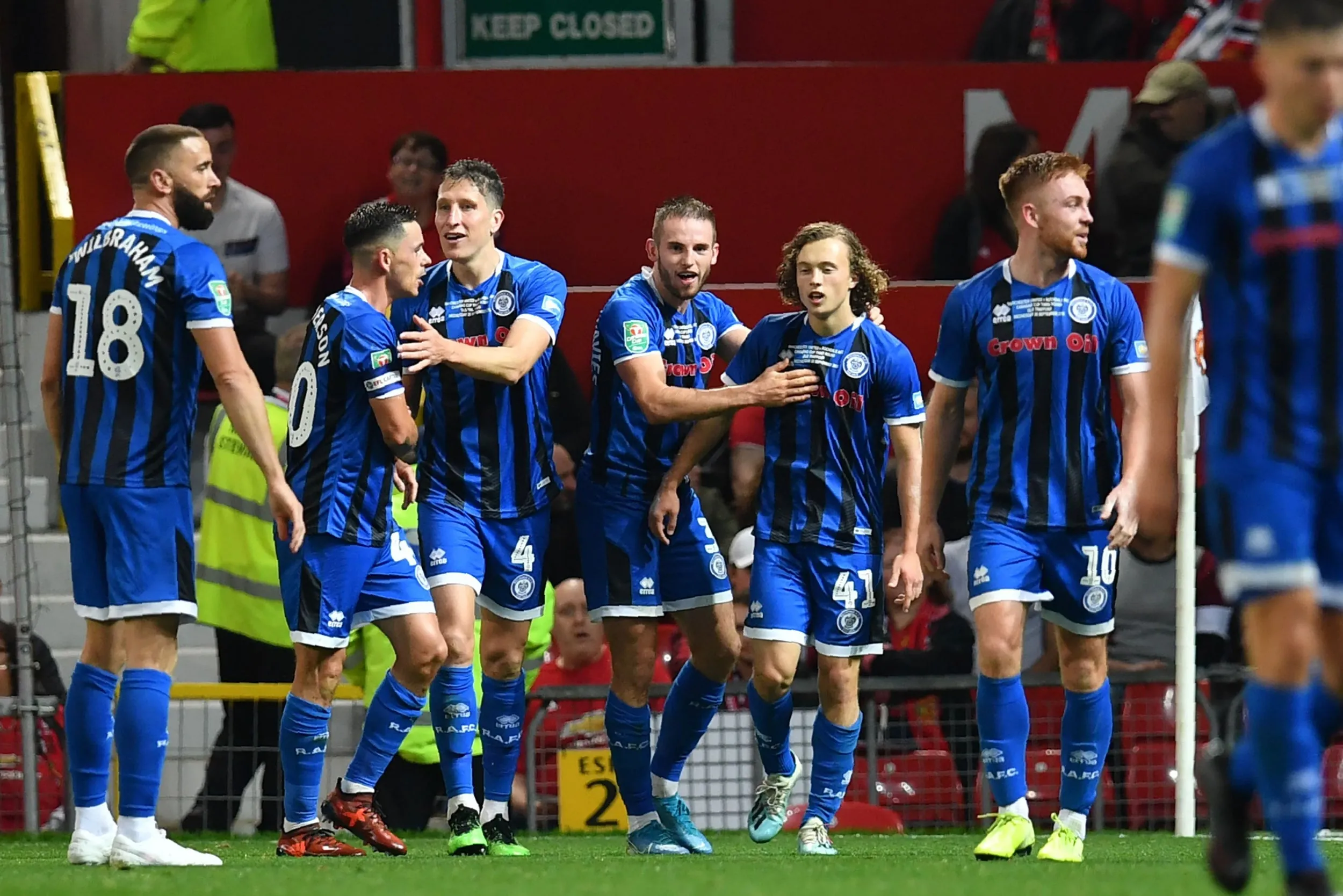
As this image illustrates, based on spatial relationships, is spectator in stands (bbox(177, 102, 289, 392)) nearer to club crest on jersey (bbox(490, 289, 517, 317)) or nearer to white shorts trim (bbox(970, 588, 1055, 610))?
club crest on jersey (bbox(490, 289, 517, 317))

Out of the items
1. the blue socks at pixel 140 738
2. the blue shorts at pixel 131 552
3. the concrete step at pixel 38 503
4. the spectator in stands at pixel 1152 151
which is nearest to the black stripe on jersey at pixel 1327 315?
the blue shorts at pixel 131 552

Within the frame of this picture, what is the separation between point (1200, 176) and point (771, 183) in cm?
787

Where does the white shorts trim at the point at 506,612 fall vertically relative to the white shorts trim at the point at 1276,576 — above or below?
below

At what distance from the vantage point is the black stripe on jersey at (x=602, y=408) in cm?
752

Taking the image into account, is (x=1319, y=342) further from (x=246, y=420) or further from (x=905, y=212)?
(x=905, y=212)

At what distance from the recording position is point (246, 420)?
248 inches

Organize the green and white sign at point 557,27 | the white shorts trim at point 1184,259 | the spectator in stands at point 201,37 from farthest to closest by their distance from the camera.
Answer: the green and white sign at point 557,27, the spectator in stands at point 201,37, the white shorts trim at point 1184,259

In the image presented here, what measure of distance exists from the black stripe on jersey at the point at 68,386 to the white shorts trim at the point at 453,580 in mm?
1298

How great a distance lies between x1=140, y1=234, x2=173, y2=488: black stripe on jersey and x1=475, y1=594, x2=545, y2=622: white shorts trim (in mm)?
1381

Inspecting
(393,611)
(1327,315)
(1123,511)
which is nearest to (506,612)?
(393,611)

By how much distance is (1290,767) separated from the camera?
419 centimetres

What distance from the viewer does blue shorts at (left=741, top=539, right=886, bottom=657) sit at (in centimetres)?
706

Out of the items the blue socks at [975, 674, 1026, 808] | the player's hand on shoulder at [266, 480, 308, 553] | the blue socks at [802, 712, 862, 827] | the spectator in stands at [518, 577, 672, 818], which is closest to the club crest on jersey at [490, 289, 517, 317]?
the player's hand on shoulder at [266, 480, 308, 553]

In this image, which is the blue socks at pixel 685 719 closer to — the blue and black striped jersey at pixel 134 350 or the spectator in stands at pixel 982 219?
the blue and black striped jersey at pixel 134 350
